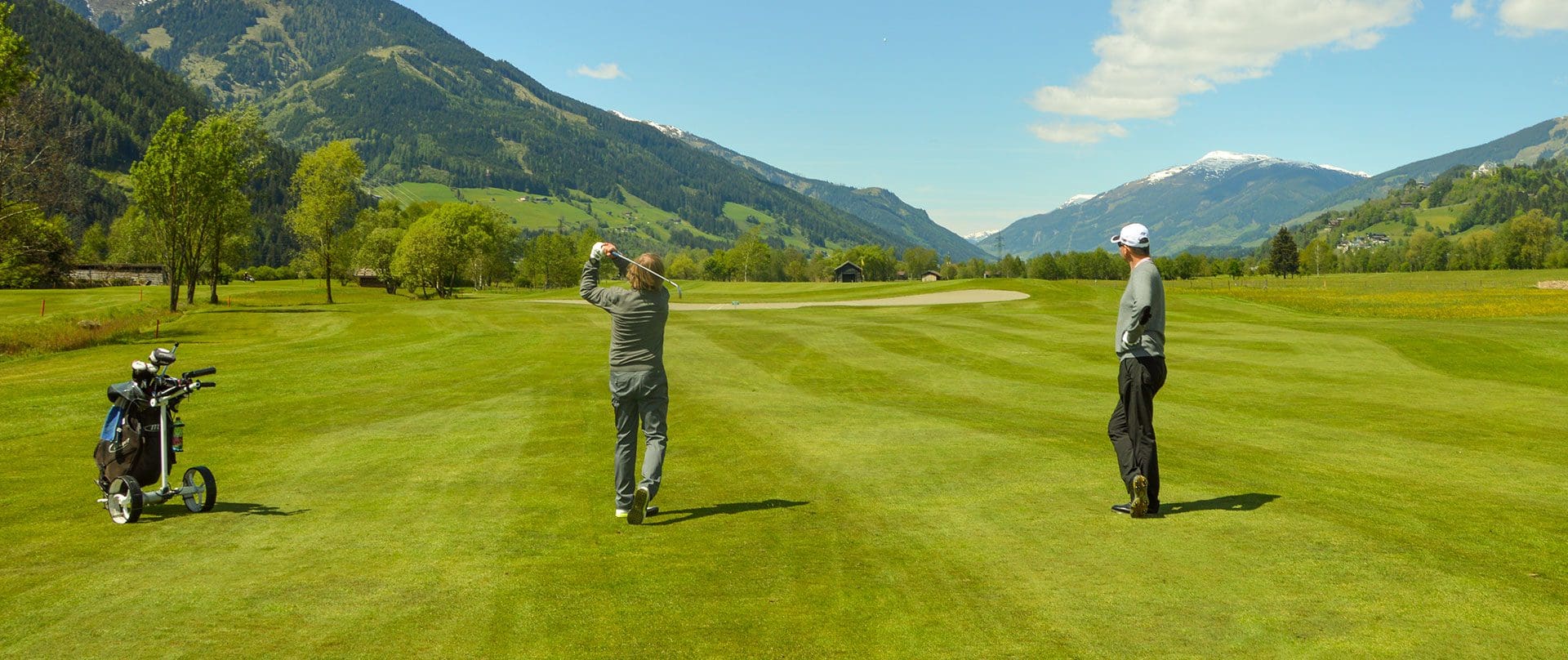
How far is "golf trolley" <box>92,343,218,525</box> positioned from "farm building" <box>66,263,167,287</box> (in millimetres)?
146587

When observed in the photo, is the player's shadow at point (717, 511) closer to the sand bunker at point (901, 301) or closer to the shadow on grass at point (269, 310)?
the shadow on grass at point (269, 310)

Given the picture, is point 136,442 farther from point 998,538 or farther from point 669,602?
point 998,538

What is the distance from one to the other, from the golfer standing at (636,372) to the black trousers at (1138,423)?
5176mm

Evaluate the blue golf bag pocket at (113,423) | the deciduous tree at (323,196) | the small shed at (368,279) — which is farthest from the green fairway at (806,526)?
the small shed at (368,279)

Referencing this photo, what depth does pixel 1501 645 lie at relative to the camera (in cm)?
594

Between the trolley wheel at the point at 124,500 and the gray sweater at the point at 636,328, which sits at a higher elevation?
the gray sweater at the point at 636,328

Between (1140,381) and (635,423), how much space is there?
5814mm

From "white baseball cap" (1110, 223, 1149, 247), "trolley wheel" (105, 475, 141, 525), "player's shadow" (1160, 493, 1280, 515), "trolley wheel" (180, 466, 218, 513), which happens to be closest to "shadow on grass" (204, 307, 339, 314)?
"trolley wheel" (180, 466, 218, 513)

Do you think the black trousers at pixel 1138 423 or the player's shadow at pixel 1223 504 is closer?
the black trousers at pixel 1138 423

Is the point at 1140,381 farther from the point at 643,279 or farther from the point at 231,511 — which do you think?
the point at 231,511

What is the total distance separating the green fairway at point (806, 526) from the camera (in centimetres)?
648

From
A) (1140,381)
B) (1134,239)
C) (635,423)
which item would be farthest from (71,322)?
(1140,381)

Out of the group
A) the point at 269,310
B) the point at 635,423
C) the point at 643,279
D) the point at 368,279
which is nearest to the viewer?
the point at 643,279

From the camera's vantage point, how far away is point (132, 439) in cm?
1042
